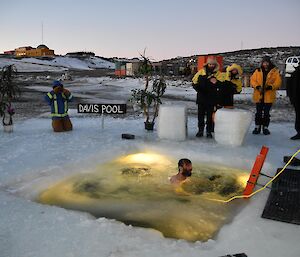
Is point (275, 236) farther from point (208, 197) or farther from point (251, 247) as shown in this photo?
point (208, 197)

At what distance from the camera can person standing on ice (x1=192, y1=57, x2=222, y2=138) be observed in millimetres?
6891

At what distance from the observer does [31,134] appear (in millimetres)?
7695

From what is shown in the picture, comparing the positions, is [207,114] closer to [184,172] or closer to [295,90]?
[295,90]

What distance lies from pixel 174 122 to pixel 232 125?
47.6 inches

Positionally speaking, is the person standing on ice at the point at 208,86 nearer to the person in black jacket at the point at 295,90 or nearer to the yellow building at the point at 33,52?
the person in black jacket at the point at 295,90

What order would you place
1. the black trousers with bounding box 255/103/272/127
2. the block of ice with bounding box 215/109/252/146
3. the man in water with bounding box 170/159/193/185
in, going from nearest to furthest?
the man in water with bounding box 170/159/193/185, the block of ice with bounding box 215/109/252/146, the black trousers with bounding box 255/103/272/127

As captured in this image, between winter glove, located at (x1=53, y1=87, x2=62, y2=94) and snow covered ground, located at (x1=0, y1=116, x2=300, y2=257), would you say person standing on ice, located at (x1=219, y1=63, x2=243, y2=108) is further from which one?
winter glove, located at (x1=53, y1=87, x2=62, y2=94)

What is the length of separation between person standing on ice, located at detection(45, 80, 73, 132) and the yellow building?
332 feet

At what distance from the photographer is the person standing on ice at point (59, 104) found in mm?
7641

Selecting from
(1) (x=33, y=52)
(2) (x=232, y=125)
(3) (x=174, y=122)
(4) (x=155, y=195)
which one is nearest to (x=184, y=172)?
(4) (x=155, y=195)

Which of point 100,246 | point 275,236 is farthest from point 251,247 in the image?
point 100,246

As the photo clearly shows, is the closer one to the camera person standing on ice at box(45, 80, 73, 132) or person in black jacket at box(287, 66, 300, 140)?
person in black jacket at box(287, 66, 300, 140)

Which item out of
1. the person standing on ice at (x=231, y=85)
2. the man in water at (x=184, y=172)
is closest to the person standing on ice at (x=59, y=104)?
the person standing on ice at (x=231, y=85)

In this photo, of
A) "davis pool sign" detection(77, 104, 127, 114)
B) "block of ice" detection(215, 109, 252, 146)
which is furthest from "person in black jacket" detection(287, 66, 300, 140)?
"davis pool sign" detection(77, 104, 127, 114)
